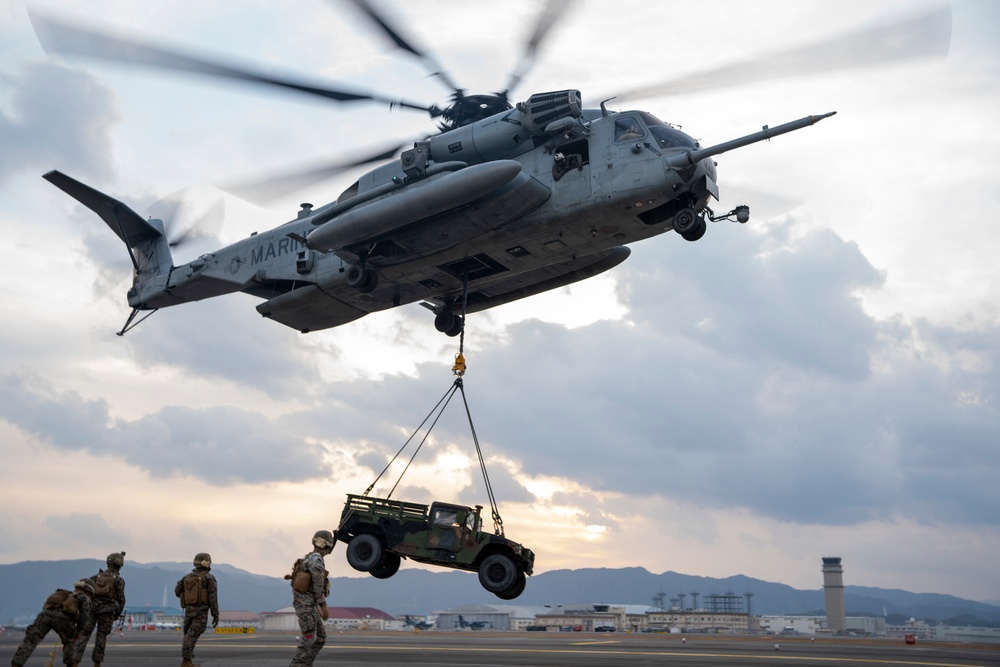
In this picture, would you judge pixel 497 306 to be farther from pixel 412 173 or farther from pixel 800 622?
pixel 800 622

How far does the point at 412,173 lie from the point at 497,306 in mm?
5562

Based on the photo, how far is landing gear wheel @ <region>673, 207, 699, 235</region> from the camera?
2186 centimetres

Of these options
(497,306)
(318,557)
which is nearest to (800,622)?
(497,306)

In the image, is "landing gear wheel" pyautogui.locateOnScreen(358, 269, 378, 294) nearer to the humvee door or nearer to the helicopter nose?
the humvee door

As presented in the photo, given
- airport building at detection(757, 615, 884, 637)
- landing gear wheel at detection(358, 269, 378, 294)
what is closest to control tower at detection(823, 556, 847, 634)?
airport building at detection(757, 615, 884, 637)

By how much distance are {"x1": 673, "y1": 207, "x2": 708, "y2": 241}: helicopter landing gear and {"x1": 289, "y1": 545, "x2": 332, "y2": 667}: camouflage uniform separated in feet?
42.0

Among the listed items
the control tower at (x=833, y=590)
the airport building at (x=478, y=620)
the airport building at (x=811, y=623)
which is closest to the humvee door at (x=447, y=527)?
the airport building at (x=478, y=620)

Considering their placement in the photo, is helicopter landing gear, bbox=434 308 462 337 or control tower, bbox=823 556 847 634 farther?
control tower, bbox=823 556 847 634

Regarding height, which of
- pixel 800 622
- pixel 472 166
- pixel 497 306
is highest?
pixel 472 166

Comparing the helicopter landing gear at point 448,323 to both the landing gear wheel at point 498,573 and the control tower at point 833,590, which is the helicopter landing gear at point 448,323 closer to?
the landing gear wheel at point 498,573

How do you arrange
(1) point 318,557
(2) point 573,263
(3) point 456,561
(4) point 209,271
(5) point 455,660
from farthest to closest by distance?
(4) point 209,271 < (2) point 573,263 < (5) point 455,660 < (3) point 456,561 < (1) point 318,557

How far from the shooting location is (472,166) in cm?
2253

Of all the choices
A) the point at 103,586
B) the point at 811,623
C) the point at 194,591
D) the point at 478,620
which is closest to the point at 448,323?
the point at 103,586

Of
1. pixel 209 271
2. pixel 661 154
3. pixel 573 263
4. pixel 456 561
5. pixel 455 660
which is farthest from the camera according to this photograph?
pixel 209 271
